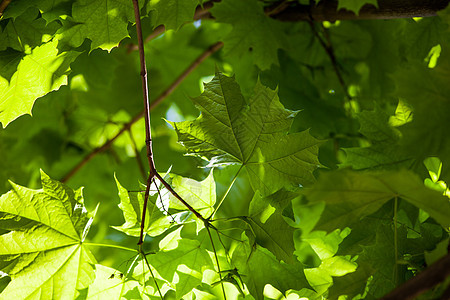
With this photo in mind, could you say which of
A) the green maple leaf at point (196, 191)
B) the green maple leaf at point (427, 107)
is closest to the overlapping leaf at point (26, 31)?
the green maple leaf at point (196, 191)

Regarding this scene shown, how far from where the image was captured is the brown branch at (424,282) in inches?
20.3

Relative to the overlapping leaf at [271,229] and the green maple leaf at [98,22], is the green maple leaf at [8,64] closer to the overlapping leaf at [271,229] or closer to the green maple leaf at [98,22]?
the green maple leaf at [98,22]

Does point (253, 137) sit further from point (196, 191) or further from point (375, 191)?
point (375, 191)

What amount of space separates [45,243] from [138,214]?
186mm

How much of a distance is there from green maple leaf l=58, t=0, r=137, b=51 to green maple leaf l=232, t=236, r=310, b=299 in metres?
0.57

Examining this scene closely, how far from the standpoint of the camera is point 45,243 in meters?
0.91

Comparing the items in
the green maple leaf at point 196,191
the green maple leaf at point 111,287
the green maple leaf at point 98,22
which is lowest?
the green maple leaf at point 111,287

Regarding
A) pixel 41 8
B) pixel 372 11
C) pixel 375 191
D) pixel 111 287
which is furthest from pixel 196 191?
pixel 372 11

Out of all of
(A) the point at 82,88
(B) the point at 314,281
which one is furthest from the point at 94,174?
(B) the point at 314,281

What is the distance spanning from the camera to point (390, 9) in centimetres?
111

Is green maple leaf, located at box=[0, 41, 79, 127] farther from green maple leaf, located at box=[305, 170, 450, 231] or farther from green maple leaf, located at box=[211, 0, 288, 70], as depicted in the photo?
green maple leaf, located at box=[305, 170, 450, 231]

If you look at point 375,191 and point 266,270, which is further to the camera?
point 266,270

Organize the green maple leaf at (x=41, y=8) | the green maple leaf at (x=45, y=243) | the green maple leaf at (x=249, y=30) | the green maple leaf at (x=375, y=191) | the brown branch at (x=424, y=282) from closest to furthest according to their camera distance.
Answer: the brown branch at (x=424, y=282) < the green maple leaf at (x=375, y=191) < the green maple leaf at (x=45, y=243) < the green maple leaf at (x=41, y=8) < the green maple leaf at (x=249, y=30)

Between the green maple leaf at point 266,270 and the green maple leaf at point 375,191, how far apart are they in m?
0.31
